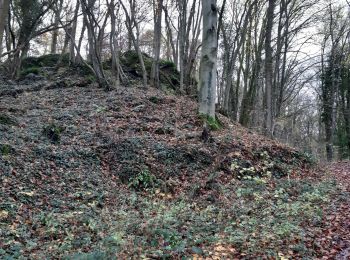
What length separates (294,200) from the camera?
770cm

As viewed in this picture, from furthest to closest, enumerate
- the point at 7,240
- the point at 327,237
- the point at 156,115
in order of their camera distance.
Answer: the point at 156,115 → the point at 327,237 → the point at 7,240

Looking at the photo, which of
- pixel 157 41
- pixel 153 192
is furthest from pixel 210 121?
pixel 157 41

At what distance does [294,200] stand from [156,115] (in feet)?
22.5

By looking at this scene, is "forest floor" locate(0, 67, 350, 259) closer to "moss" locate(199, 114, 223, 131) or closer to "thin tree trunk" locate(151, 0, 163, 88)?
"moss" locate(199, 114, 223, 131)

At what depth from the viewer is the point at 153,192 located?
26.6 feet

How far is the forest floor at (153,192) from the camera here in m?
5.25

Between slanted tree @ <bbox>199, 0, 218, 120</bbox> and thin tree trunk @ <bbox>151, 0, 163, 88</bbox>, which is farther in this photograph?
thin tree trunk @ <bbox>151, 0, 163, 88</bbox>

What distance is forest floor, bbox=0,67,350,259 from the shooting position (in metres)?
5.25

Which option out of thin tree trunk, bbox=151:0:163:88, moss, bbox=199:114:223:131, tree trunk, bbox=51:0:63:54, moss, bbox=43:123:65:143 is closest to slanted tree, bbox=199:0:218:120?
moss, bbox=199:114:223:131

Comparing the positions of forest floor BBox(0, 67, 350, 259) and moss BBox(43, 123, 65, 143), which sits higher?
moss BBox(43, 123, 65, 143)

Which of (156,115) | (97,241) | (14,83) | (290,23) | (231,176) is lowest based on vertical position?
(97,241)

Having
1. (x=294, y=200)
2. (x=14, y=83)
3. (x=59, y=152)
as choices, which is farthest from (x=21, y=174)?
(x=14, y=83)

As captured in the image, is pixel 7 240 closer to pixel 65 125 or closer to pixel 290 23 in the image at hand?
pixel 65 125

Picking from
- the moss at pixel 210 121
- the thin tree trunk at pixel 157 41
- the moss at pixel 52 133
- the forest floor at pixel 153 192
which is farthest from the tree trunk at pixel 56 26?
the moss at pixel 210 121
